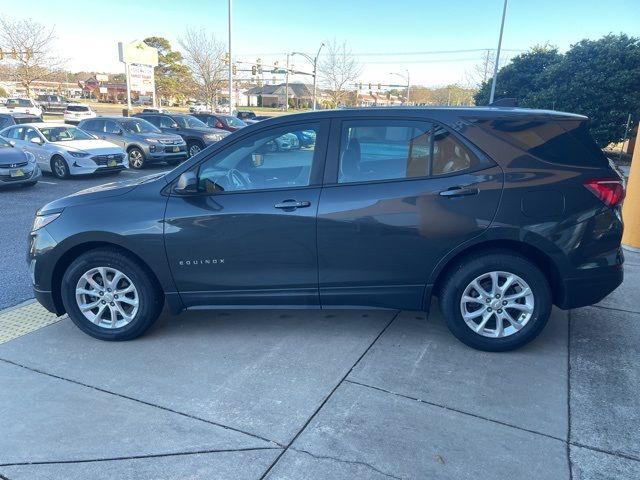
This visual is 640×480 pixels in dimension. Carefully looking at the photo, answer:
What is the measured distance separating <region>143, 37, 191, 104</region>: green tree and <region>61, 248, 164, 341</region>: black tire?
6222 centimetres

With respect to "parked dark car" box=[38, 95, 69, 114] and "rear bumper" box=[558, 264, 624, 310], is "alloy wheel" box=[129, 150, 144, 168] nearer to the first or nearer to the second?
"rear bumper" box=[558, 264, 624, 310]

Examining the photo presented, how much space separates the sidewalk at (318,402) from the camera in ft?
8.51

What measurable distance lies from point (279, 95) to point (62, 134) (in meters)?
82.1

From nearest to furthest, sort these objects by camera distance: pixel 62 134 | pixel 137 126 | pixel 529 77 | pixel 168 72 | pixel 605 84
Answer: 1. pixel 62 134
2. pixel 137 126
3. pixel 605 84
4. pixel 529 77
5. pixel 168 72

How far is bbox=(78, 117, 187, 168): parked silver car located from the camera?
15.1 meters

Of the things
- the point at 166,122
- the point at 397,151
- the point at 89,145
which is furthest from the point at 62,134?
the point at 397,151

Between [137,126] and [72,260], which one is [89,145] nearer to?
[137,126]

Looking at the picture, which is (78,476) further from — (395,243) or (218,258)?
(395,243)

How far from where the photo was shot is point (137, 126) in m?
15.9

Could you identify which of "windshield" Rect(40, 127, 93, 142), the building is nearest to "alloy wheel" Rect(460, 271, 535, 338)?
"windshield" Rect(40, 127, 93, 142)

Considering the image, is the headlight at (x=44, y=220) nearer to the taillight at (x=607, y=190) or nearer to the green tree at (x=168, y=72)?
the taillight at (x=607, y=190)

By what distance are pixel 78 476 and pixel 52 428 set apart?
20.2 inches

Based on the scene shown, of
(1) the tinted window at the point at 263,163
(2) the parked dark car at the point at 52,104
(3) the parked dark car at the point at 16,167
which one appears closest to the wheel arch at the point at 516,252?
(1) the tinted window at the point at 263,163

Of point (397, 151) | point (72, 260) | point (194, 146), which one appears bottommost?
point (194, 146)
